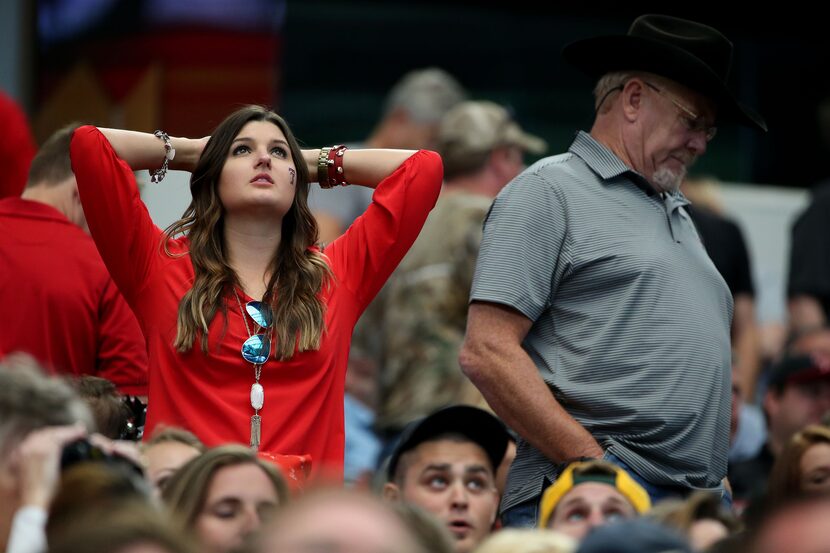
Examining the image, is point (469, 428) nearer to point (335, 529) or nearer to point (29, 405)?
point (29, 405)

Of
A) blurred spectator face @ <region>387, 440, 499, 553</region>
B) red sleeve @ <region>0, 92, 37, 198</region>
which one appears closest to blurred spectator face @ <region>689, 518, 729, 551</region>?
blurred spectator face @ <region>387, 440, 499, 553</region>

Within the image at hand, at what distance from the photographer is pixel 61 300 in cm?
572

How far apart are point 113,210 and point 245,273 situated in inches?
17.1

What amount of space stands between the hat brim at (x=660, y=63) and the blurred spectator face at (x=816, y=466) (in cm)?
106

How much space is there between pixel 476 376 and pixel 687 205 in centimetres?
99

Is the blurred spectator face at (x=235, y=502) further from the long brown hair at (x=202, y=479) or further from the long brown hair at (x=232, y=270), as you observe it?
the long brown hair at (x=232, y=270)

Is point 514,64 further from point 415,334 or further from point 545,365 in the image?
point 545,365

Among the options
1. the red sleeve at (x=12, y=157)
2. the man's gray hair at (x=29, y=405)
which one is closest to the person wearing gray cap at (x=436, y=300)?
the red sleeve at (x=12, y=157)

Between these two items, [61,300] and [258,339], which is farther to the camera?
[61,300]

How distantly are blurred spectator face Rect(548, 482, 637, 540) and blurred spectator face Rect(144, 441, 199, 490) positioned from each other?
103 cm

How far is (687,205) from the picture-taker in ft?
18.9

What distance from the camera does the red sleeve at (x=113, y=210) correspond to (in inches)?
202

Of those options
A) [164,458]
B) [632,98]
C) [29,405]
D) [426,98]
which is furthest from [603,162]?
[426,98]

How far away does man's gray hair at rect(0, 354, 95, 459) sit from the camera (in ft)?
13.3
